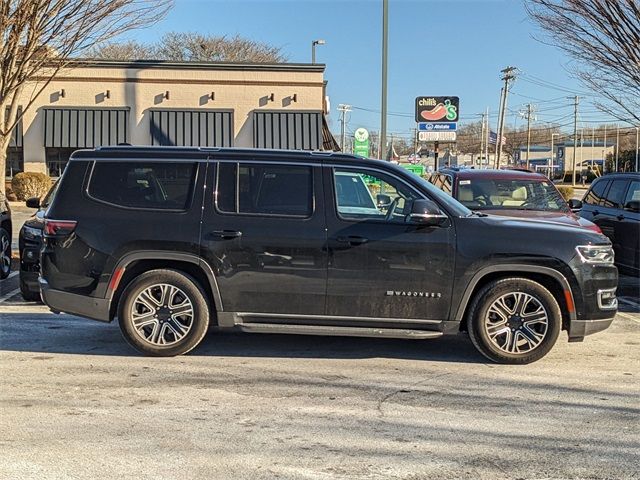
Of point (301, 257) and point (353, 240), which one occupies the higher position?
point (353, 240)

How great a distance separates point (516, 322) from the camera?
605 cm

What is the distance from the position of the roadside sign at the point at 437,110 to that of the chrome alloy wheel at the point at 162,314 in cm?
1891

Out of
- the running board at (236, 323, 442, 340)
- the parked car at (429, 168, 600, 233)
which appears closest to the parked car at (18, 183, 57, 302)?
the running board at (236, 323, 442, 340)

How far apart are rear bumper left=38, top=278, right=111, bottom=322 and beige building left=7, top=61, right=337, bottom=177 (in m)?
20.4

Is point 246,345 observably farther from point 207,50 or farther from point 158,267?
point 207,50

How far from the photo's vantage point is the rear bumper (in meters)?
6.14

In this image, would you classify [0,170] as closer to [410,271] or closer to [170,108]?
[410,271]

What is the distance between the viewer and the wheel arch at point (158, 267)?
6051 millimetres

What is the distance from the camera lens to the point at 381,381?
5625mm

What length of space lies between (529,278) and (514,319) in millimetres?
413

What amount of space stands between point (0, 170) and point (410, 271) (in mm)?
8606

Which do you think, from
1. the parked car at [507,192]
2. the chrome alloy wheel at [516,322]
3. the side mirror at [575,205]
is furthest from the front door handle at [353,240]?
the side mirror at [575,205]

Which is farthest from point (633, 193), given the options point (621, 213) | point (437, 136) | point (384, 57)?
point (437, 136)

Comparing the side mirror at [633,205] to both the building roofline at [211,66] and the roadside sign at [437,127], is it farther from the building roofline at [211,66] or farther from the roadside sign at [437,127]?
the building roofline at [211,66]
